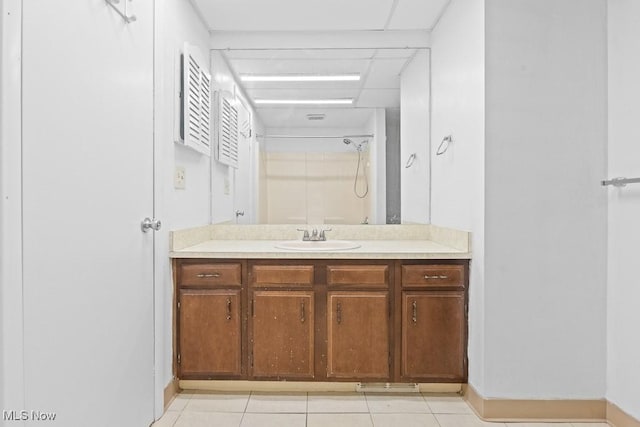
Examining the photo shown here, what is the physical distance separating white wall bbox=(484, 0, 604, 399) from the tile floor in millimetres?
409

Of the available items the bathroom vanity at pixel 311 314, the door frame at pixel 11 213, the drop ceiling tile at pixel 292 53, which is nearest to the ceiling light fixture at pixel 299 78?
the drop ceiling tile at pixel 292 53

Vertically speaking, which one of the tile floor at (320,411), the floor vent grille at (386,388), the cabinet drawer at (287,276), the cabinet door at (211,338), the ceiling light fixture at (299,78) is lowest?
the tile floor at (320,411)

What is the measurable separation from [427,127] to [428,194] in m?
0.45

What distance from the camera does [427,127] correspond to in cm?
298

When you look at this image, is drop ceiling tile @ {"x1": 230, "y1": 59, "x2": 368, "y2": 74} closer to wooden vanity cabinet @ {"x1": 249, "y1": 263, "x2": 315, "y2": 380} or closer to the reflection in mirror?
the reflection in mirror

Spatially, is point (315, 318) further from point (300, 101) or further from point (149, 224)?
point (300, 101)

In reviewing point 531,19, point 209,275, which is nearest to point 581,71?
point 531,19

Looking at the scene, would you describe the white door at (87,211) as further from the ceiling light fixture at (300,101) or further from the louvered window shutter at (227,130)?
the ceiling light fixture at (300,101)

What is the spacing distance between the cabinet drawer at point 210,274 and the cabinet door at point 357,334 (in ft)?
1.73

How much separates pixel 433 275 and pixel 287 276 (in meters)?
0.79

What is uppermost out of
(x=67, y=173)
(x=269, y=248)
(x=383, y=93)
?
(x=383, y=93)

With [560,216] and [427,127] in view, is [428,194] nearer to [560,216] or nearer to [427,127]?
[427,127]

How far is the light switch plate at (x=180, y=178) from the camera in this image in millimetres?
2340
